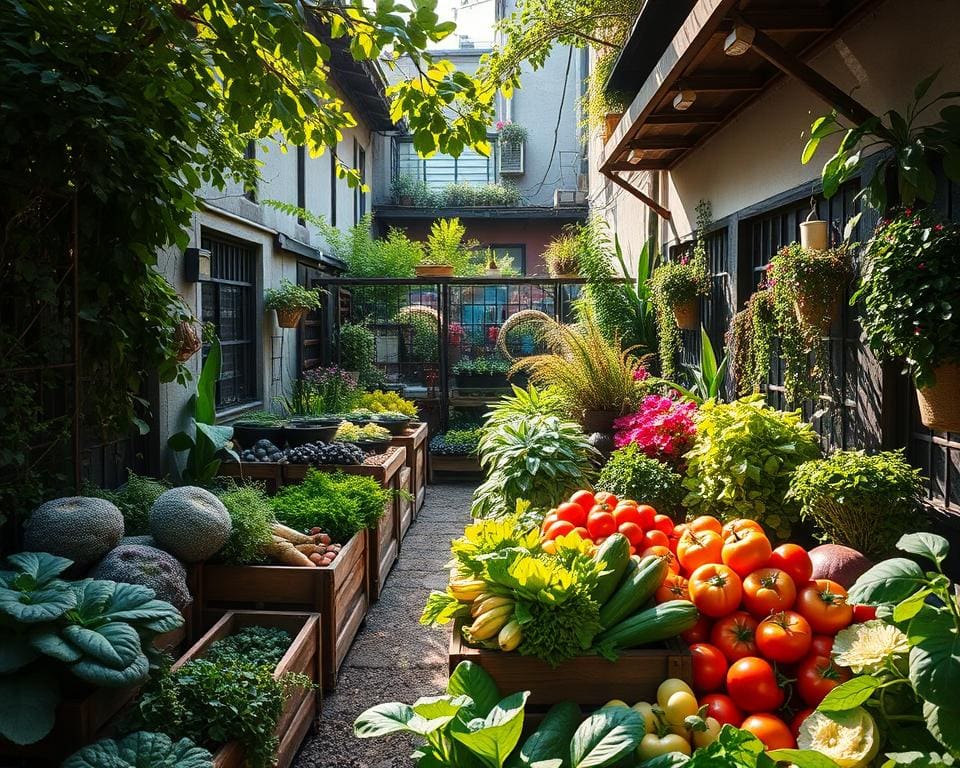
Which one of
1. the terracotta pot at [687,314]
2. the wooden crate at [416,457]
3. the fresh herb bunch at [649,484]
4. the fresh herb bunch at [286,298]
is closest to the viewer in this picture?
the fresh herb bunch at [649,484]

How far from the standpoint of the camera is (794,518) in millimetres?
3918

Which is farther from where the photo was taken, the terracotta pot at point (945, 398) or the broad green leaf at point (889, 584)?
the terracotta pot at point (945, 398)

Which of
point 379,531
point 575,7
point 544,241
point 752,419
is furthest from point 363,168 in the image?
point 752,419

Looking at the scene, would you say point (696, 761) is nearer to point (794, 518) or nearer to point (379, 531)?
point (794, 518)

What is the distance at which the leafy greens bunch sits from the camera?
229 cm

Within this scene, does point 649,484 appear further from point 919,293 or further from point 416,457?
point 416,457

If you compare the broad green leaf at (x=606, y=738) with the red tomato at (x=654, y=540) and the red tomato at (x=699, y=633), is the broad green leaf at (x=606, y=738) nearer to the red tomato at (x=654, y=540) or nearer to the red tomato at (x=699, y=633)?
the red tomato at (x=699, y=633)

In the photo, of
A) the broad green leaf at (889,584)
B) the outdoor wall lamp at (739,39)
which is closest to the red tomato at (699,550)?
the broad green leaf at (889,584)

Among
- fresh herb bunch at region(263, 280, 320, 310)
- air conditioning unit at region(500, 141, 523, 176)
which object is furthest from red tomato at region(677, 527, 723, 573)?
air conditioning unit at region(500, 141, 523, 176)

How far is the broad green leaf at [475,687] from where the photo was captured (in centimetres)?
245

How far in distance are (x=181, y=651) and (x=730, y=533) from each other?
256 cm

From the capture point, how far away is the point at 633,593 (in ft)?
8.89

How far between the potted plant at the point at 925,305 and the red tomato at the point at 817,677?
3.29ft

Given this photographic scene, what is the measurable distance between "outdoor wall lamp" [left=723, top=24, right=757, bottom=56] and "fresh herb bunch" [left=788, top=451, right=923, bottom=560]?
2.06 metres
